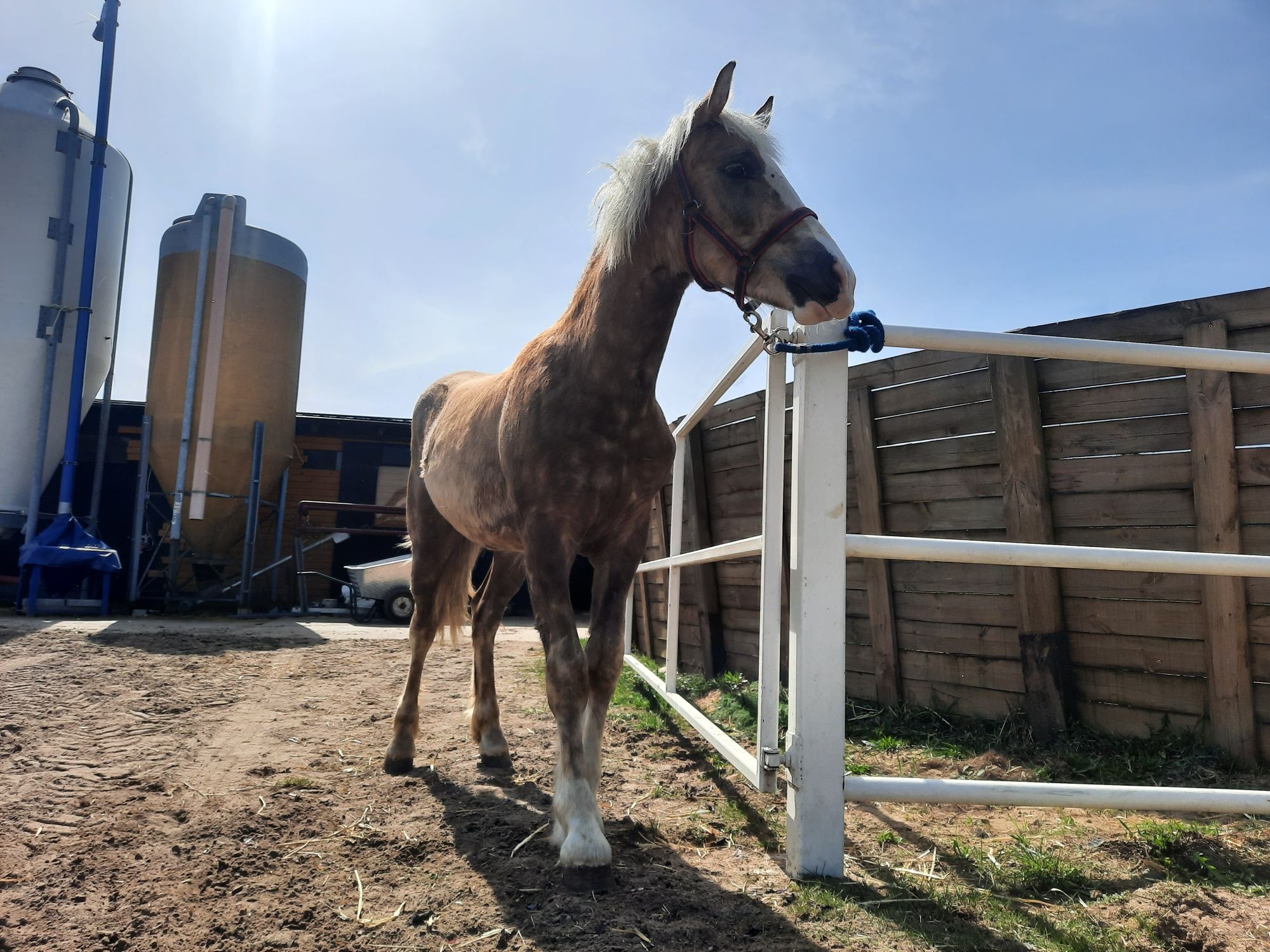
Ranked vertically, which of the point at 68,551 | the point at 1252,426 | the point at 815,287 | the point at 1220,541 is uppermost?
the point at 815,287

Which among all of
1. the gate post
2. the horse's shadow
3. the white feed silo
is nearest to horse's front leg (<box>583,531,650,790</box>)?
the horse's shadow

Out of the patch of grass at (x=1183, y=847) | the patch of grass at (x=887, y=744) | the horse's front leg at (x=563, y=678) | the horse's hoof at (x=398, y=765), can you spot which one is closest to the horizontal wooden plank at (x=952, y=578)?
the patch of grass at (x=887, y=744)

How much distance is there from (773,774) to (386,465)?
1231 cm

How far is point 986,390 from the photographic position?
131 inches

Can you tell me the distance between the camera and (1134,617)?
Result: 9.41ft

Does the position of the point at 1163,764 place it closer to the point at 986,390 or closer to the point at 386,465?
the point at 986,390

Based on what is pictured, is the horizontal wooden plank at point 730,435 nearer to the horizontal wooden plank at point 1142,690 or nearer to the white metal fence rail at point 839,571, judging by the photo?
the horizontal wooden plank at point 1142,690

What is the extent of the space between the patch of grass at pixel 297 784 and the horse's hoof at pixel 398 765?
303 mm

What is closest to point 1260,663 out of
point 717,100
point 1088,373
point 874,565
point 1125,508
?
point 1125,508

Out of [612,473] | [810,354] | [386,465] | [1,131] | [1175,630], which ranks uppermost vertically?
[1,131]

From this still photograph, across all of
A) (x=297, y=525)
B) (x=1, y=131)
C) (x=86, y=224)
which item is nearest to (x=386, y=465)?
(x=297, y=525)

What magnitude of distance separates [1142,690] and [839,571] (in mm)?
1843

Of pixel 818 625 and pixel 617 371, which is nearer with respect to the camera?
pixel 818 625

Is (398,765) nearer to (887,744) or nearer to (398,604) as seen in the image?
(887,744)
